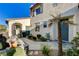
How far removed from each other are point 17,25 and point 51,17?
55cm

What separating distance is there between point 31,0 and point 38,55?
2.79 feet

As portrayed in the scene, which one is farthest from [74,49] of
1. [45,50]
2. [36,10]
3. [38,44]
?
[36,10]

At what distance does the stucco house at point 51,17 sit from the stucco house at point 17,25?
0.10m

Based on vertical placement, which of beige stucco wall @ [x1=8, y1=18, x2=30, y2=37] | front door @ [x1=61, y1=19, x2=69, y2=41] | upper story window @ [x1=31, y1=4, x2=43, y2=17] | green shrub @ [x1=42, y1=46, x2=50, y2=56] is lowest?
green shrub @ [x1=42, y1=46, x2=50, y2=56]

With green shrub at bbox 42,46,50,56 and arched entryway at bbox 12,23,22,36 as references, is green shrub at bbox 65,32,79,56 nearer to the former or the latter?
green shrub at bbox 42,46,50,56

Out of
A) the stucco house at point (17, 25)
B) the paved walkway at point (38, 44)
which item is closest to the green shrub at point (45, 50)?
the paved walkway at point (38, 44)

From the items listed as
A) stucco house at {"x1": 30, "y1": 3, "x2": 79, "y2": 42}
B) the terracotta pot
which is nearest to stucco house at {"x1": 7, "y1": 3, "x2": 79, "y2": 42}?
stucco house at {"x1": 30, "y1": 3, "x2": 79, "y2": 42}

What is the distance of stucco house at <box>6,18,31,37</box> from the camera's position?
10.2 ft

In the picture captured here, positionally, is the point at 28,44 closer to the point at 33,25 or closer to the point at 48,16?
the point at 33,25

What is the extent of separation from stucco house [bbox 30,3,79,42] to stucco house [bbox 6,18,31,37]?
0.10m

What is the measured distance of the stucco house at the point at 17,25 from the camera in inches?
122

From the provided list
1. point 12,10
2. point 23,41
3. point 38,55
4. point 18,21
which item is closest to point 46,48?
point 38,55

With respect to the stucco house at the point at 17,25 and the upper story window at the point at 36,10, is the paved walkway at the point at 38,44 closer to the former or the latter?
the stucco house at the point at 17,25

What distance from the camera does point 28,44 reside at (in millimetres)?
3111
